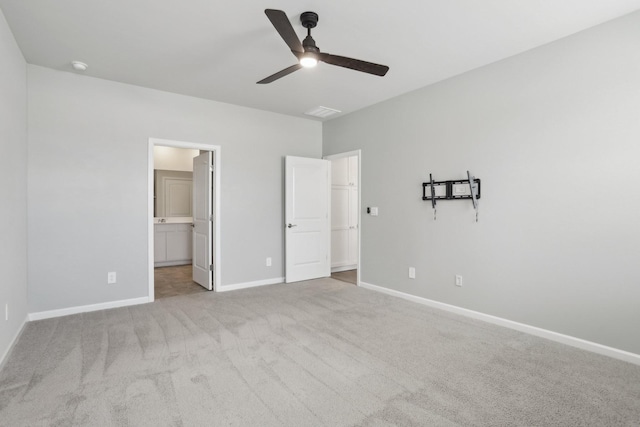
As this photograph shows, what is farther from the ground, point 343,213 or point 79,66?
point 79,66

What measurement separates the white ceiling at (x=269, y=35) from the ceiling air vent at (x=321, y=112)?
94 centimetres

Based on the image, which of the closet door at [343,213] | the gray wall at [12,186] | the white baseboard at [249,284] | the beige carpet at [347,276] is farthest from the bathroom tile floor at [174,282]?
the closet door at [343,213]

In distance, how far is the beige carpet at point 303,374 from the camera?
75.5 inches

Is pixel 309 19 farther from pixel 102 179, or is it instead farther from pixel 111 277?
pixel 111 277

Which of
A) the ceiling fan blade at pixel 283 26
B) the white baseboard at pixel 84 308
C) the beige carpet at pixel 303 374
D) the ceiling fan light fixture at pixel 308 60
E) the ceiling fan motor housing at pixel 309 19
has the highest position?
the ceiling fan motor housing at pixel 309 19

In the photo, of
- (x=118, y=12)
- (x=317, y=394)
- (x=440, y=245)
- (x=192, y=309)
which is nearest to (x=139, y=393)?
(x=317, y=394)

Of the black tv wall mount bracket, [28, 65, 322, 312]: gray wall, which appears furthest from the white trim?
the black tv wall mount bracket

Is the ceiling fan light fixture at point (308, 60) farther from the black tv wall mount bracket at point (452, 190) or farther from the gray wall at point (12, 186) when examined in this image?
the gray wall at point (12, 186)

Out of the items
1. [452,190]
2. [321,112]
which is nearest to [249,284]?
[321,112]

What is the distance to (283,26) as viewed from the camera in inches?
85.3

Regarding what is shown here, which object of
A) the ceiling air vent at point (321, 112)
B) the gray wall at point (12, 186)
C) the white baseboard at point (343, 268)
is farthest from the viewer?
the white baseboard at point (343, 268)

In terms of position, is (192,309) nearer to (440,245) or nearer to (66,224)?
(66,224)

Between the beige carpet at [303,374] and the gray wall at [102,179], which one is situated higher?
the gray wall at [102,179]

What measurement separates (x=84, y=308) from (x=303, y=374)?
2924 millimetres
